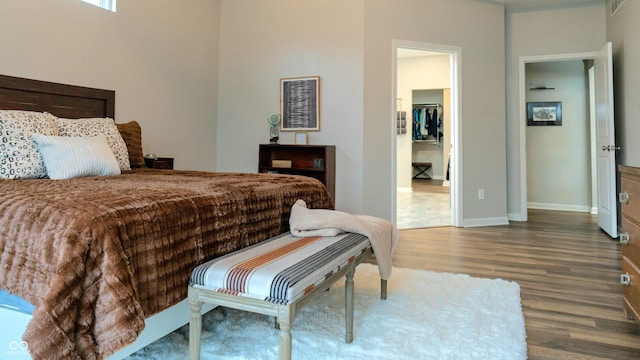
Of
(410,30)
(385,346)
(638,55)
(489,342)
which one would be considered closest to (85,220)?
(385,346)

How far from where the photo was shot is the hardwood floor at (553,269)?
1785 mm

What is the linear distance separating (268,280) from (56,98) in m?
2.81

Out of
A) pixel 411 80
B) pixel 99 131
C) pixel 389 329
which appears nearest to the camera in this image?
pixel 389 329

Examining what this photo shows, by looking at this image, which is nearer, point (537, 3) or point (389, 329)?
point (389, 329)

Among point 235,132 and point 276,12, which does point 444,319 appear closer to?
point 235,132

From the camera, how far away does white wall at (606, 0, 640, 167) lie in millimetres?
3651

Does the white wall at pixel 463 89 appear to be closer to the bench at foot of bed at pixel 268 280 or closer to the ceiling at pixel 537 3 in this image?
the ceiling at pixel 537 3

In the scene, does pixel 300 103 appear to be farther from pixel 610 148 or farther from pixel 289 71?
pixel 610 148

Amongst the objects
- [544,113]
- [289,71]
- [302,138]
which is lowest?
[302,138]

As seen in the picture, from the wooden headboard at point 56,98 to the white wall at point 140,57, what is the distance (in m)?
0.07

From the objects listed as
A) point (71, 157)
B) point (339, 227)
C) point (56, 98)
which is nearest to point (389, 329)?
point (339, 227)

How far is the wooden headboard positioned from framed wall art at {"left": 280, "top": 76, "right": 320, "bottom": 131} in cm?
183

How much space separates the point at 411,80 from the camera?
7.81 metres

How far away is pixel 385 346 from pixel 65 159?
1.98 metres
